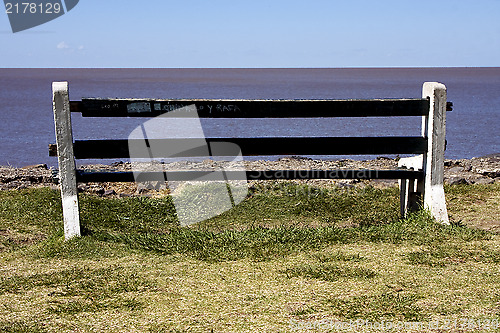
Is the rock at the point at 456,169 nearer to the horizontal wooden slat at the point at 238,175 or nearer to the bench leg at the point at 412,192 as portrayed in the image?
the bench leg at the point at 412,192

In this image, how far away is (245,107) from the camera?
700cm

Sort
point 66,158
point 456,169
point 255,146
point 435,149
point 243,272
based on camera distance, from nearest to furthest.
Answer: point 243,272, point 66,158, point 255,146, point 435,149, point 456,169

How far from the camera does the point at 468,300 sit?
4.90 meters

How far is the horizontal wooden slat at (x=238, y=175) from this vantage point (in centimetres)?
717

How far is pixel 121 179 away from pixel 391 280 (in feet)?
10.9

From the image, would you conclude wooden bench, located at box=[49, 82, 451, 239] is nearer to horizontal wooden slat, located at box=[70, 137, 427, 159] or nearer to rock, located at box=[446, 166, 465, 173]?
horizontal wooden slat, located at box=[70, 137, 427, 159]

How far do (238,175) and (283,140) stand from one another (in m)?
0.67

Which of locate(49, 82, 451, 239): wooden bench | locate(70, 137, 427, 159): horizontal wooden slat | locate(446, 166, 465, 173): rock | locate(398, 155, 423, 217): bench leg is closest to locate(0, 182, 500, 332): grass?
locate(398, 155, 423, 217): bench leg

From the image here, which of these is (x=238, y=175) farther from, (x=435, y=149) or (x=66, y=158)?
(x=435, y=149)

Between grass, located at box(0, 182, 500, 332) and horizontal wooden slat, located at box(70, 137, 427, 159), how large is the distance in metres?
0.86

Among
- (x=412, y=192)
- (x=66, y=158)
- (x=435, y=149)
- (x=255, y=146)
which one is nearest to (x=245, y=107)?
(x=255, y=146)

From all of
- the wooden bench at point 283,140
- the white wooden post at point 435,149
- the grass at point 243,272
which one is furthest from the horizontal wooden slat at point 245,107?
the grass at point 243,272

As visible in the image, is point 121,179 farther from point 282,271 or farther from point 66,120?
point 282,271

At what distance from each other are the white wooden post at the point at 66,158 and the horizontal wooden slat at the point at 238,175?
146 mm
